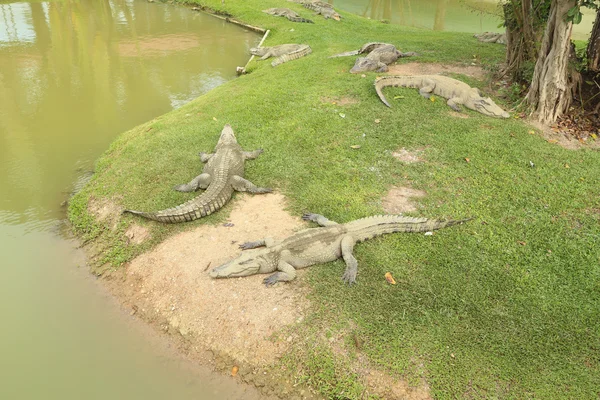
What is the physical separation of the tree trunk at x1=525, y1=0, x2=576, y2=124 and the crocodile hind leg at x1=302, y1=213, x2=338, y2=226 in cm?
495

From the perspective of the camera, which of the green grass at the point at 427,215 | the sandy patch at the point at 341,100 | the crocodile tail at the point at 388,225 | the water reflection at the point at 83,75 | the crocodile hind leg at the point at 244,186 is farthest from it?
the sandy patch at the point at 341,100

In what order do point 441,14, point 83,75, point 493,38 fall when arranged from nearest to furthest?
point 83,75
point 493,38
point 441,14

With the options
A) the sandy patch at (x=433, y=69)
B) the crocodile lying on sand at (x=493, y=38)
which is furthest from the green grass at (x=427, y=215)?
the crocodile lying on sand at (x=493, y=38)

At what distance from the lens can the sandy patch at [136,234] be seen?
5301 mm

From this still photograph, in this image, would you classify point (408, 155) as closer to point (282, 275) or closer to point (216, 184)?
point (216, 184)

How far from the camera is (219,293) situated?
14.4 feet

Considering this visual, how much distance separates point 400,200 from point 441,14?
1723 cm

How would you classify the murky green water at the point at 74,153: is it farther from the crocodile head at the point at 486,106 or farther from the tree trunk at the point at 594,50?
the tree trunk at the point at 594,50

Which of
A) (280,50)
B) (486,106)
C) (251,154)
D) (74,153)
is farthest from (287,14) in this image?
(251,154)

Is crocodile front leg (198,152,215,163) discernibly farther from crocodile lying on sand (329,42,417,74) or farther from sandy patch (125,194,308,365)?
crocodile lying on sand (329,42,417,74)

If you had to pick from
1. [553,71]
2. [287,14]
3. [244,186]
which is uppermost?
[287,14]

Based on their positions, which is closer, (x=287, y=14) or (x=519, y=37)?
(x=519, y=37)

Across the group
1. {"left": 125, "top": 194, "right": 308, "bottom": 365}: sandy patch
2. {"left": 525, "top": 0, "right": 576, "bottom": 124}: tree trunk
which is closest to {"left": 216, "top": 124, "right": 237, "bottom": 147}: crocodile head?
{"left": 125, "top": 194, "right": 308, "bottom": 365}: sandy patch

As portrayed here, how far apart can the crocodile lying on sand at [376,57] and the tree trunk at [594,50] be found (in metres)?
4.18
